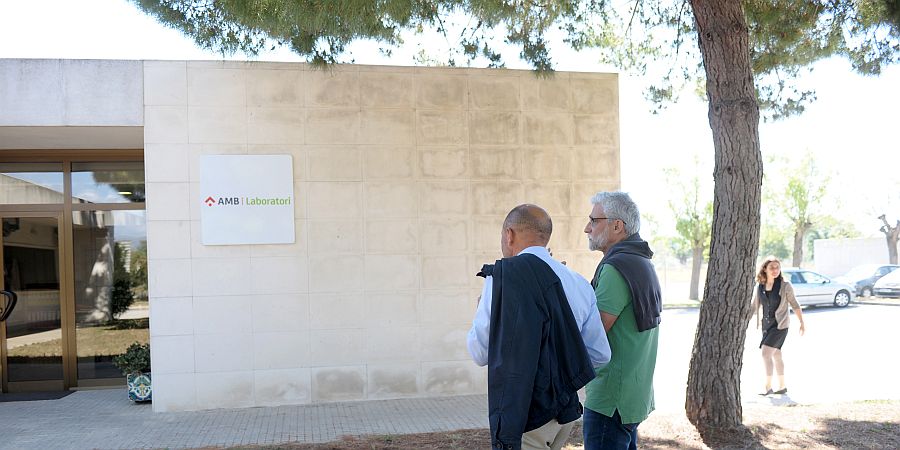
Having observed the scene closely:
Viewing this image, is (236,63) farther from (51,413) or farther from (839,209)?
(839,209)

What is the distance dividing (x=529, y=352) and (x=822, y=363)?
10096mm

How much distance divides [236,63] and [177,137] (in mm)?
1007

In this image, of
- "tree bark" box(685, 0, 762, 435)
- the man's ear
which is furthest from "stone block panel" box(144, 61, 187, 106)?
the man's ear

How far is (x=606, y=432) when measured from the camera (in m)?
3.77

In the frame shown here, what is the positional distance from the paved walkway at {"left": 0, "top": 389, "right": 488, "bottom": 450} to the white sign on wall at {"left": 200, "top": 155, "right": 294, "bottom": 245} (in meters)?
1.83

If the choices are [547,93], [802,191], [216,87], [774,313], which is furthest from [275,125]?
[802,191]

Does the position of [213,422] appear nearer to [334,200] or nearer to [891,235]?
[334,200]

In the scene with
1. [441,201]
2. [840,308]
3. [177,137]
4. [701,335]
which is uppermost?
[177,137]

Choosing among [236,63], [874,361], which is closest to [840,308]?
[874,361]

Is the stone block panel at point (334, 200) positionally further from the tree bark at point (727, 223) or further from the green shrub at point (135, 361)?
the tree bark at point (727, 223)

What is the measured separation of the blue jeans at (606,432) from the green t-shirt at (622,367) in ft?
0.17

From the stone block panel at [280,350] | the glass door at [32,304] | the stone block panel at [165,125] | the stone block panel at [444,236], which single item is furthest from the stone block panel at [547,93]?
the glass door at [32,304]

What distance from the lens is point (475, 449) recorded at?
20.0 ft

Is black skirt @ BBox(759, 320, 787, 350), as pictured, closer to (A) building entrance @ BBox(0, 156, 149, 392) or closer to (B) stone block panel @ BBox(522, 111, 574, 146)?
(B) stone block panel @ BBox(522, 111, 574, 146)
